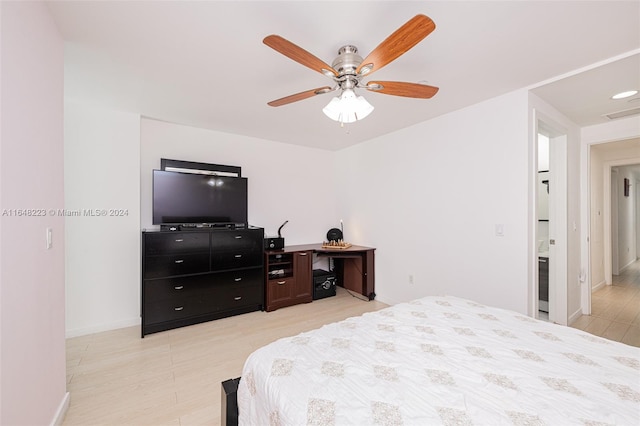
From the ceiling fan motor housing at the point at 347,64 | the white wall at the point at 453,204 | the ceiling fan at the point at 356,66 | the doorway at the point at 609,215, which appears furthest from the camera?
the doorway at the point at 609,215

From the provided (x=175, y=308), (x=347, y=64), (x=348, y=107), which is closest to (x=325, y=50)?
(x=347, y=64)

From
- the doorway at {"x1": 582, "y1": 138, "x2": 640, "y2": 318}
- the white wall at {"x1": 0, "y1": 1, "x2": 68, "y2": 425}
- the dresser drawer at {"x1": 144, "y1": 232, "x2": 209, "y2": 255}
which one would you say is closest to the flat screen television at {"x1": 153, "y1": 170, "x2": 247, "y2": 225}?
the dresser drawer at {"x1": 144, "y1": 232, "x2": 209, "y2": 255}

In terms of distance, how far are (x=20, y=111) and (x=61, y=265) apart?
102cm

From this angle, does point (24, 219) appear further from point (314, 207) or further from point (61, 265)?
point (314, 207)

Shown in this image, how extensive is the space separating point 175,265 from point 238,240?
76 cm

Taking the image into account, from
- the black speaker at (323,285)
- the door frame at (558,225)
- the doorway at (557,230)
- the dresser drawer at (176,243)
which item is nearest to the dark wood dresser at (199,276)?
the dresser drawer at (176,243)

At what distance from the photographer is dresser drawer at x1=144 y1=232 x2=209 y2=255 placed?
2.87m

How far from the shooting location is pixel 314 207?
4.74 m

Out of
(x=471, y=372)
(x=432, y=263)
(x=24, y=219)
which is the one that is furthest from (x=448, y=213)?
(x=24, y=219)

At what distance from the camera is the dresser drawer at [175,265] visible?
2867 mm

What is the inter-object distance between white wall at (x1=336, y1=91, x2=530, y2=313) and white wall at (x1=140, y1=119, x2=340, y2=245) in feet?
2.77

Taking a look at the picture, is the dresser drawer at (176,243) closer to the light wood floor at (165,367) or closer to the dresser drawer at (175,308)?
the dresser drawer at (175,308)

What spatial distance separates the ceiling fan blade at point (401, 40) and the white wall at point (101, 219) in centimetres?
305

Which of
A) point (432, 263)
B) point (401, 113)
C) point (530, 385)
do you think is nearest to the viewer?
point (530, 385)
